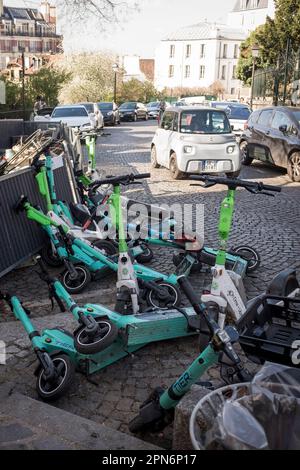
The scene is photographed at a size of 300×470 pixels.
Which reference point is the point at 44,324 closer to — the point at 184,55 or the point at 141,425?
the point at 141,425

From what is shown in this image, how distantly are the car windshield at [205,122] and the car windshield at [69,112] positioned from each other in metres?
10.3

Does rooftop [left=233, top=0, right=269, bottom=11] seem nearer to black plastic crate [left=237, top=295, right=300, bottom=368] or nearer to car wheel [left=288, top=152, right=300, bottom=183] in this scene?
car wheel [left=288, top=152, right=300, bottom=183]

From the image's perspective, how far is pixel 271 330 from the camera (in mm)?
3396

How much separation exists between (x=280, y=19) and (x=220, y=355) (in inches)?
1136

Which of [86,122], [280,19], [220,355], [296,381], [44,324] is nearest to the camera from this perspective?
[296,381]

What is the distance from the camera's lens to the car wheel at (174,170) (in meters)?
12.2

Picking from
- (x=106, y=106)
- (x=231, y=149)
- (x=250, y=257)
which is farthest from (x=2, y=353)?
(x=106, y=106)

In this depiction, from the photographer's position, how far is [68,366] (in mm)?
3807

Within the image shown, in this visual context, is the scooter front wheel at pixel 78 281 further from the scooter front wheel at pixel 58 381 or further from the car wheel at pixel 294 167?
the car wheel at pixel 294 167

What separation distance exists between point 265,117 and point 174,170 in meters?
3.56

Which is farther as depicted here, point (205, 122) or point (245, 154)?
point (245, 154)

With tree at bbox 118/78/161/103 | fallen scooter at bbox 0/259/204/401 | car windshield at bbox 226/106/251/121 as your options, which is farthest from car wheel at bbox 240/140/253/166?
tree at bbox 118/78/161/103

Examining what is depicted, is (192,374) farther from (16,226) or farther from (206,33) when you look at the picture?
(206,33)

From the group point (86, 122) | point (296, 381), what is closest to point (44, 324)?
point (296, 381)
